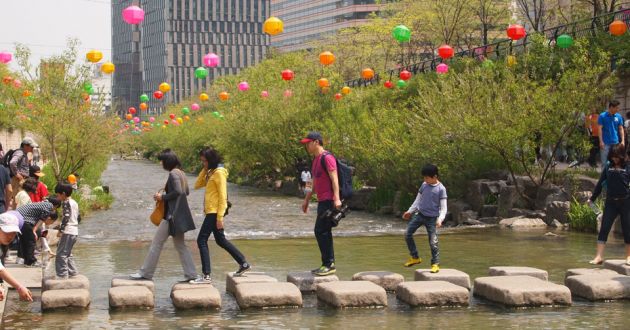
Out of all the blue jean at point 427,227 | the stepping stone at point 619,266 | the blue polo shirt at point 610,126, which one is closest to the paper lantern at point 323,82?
the blue polo shirt at point 610,126

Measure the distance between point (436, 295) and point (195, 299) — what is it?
259 centimetres

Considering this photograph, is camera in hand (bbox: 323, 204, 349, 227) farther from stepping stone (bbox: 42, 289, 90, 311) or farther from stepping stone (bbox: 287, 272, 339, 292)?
stepping stone (bbox: 42, 289, 90, 311)

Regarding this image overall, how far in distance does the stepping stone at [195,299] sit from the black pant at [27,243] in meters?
3.09

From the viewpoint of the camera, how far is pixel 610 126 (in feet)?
64.8

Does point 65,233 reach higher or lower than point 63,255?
higher

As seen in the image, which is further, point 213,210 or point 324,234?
point 324,234

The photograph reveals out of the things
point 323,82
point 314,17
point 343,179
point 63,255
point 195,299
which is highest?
point 314,17

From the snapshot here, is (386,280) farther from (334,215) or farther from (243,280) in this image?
(243,280)

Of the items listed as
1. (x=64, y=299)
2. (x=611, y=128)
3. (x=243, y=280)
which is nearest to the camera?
(x=64, y=299)

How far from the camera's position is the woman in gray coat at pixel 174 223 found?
12148mm

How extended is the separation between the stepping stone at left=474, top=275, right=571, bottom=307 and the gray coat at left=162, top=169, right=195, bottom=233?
12.0 feet

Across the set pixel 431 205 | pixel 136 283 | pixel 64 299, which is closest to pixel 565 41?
pixel 431 205

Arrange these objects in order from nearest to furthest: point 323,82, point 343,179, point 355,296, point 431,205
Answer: point 355,296 < point 343,179 < point 431,205 < point 323,82

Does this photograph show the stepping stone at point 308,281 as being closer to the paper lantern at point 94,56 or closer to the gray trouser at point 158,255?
the gray trouser at point 158,255
